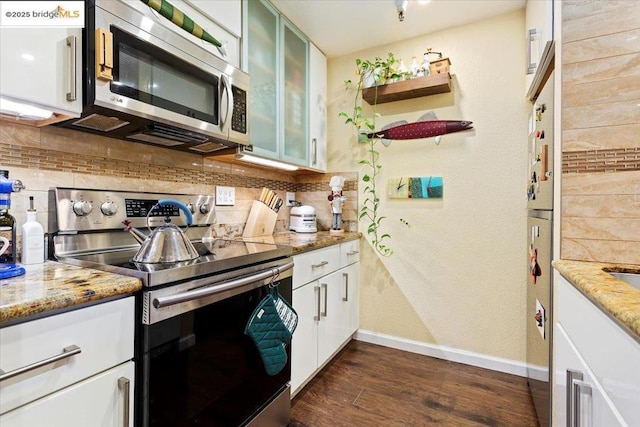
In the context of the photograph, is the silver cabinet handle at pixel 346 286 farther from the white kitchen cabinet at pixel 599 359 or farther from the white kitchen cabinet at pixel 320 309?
the white kitchen cabinet at pixel 599 359

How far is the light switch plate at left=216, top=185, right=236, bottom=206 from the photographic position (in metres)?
1.85

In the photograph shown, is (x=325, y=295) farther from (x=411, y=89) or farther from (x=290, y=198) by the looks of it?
(x=411, y=89)

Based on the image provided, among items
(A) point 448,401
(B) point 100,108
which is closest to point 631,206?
(A) point 448,401

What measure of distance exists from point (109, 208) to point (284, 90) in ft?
4.06

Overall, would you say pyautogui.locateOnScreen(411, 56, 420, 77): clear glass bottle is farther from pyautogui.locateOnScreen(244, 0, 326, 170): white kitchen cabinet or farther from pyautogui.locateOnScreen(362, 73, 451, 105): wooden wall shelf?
pyautogui.locateOnScreen(244, 0, 326, 170): white kitchen cabinet

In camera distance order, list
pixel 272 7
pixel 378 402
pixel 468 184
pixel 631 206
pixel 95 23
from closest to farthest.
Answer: pixel 95 23, pixel 631 206, pixel 378 402, pixel 272 7, pixel 468 184

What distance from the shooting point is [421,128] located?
2.17 m

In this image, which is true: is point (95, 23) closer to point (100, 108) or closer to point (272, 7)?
point (100, 108)

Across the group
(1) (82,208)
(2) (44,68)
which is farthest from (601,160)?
(1) (82,208)

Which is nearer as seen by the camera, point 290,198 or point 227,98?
point 227,98

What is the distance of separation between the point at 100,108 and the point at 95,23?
0.85 feet

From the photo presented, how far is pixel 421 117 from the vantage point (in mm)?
2232

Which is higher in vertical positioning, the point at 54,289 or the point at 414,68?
the point at 414,68

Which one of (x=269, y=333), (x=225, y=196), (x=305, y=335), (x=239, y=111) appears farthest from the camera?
(x=225, y=196)
